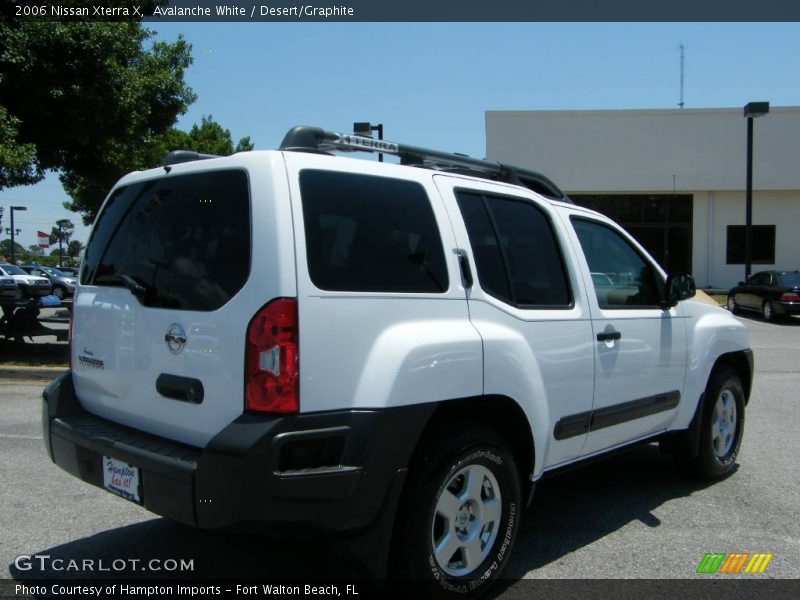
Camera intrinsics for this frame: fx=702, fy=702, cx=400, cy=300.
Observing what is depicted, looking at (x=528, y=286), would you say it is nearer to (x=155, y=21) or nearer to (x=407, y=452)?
(x=407, y=452)

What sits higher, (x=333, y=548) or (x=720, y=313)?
(x=720, y=313)

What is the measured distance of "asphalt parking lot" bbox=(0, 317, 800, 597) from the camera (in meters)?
3.65

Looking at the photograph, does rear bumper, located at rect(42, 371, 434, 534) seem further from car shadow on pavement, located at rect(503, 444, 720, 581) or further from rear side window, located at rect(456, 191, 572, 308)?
car shadow on pavement, located at rect(503, 444, 720, 581)

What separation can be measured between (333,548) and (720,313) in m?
3.69

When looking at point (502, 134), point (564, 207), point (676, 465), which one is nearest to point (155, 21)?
point (564, 207)

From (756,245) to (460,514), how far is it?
29692 millimetres

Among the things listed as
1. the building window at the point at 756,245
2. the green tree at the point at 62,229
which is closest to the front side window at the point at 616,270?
the building window at the point at 756,245

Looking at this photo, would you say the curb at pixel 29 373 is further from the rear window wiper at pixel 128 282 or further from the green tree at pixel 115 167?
the rear window wiper at pixel 128 282

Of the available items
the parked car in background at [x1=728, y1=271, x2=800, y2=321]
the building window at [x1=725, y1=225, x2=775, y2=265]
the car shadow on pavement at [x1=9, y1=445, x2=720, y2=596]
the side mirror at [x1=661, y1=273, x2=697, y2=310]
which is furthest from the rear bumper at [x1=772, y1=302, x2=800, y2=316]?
the side mirror at [x1=661, y1=273, x2=697, y2=310]

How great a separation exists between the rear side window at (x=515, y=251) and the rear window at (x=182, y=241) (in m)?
1.15

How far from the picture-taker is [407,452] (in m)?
2.84

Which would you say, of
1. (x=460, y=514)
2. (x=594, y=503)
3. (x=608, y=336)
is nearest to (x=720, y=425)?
(x=594, y=503)

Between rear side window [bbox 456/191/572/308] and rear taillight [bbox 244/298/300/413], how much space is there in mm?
1114

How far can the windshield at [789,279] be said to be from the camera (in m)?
18.6
